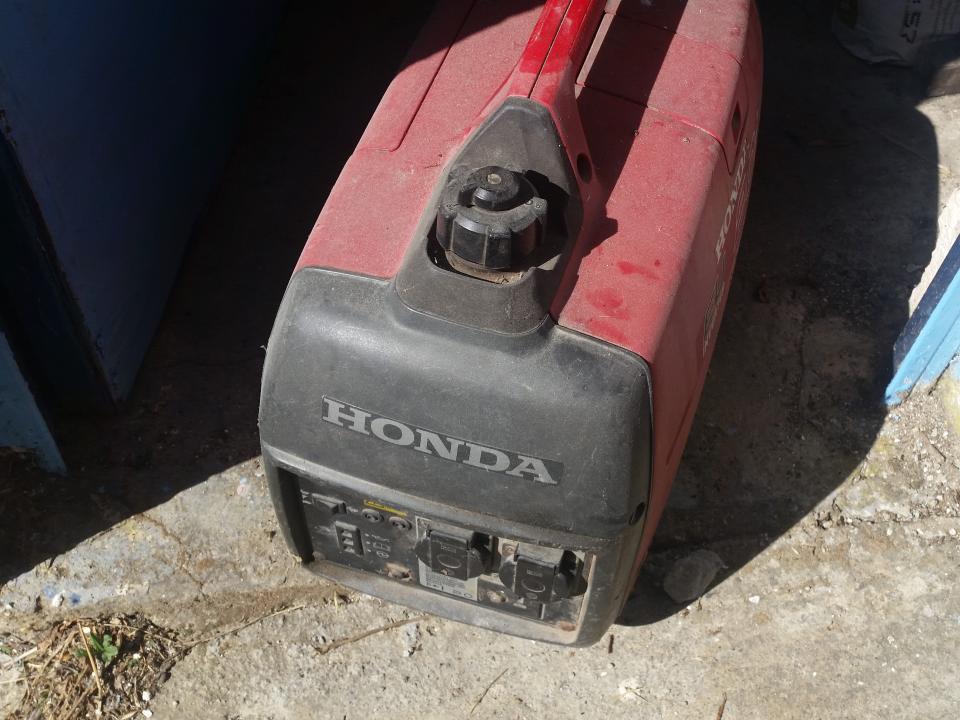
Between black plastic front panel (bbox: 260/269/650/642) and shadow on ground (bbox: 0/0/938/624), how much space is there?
1.01 m

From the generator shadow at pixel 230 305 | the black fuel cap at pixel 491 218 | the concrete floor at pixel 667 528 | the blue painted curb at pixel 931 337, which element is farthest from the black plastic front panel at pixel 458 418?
the blue painted curb at pixel 931 337

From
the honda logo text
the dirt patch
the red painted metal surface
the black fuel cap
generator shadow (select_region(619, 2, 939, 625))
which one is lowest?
the dirt patch

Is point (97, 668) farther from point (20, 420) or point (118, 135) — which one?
point (118, 135)

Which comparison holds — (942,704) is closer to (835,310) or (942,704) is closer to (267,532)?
(835,310)

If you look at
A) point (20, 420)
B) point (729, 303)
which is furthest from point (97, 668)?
point (729, 303)

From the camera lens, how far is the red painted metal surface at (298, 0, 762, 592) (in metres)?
2.24

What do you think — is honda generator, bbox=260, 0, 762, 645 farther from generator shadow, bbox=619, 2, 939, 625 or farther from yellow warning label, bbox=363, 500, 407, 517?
generator shadow, bbox=619, 2, 939, 625

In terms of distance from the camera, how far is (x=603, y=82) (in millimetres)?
2625

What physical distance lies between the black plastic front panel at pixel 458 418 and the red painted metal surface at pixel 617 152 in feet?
0.29

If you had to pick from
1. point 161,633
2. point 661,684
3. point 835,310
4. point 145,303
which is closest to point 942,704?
point 661,684

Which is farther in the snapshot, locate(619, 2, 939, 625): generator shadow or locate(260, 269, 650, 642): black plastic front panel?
locate(619, 2, 939, 625): generator shadow

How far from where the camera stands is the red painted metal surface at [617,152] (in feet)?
7.34

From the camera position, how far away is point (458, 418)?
2098mm

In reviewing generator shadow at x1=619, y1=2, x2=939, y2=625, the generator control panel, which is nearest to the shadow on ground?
generator shadow at x1=619, y1=2, x2=939, y2=625
